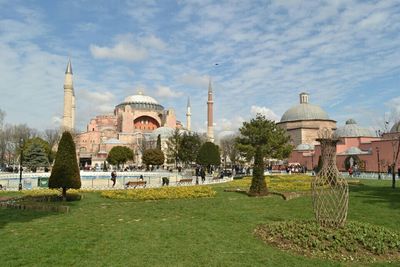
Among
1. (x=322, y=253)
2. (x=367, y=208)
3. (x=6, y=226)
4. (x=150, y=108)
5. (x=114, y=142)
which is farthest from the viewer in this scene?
(x=150, y=108)

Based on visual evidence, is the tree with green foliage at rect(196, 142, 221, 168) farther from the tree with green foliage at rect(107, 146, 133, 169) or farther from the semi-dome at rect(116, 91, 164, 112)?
the semi-dome at rect(116, 91, 164, 112)

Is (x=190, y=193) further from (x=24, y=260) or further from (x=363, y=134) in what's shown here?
(x=363, y=134)

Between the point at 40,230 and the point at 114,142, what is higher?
the point at 114,142

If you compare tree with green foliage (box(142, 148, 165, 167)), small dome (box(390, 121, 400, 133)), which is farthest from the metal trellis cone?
tree with green foliage (box(142, 148, 165, 167))

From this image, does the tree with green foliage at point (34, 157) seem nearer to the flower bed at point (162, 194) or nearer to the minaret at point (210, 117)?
the minaret at point (210, 117)

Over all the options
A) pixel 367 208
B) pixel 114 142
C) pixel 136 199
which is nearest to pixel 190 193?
pixel 136 199

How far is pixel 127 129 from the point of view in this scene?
73250mm

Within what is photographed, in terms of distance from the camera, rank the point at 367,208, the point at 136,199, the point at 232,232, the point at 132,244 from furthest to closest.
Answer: the point at 136,199 < the point at 367,208 < the point at 232,232 < the point at 132,244

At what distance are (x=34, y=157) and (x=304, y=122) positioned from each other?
36.7m

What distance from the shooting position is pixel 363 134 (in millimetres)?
41719

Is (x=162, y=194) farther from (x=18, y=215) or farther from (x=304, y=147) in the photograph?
(x=304, y=147)

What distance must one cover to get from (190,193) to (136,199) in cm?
224

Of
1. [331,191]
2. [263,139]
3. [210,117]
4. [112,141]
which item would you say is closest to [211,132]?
[210,117]

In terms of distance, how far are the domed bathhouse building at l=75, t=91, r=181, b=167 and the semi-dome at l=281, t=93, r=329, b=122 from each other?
2216 centimetres
